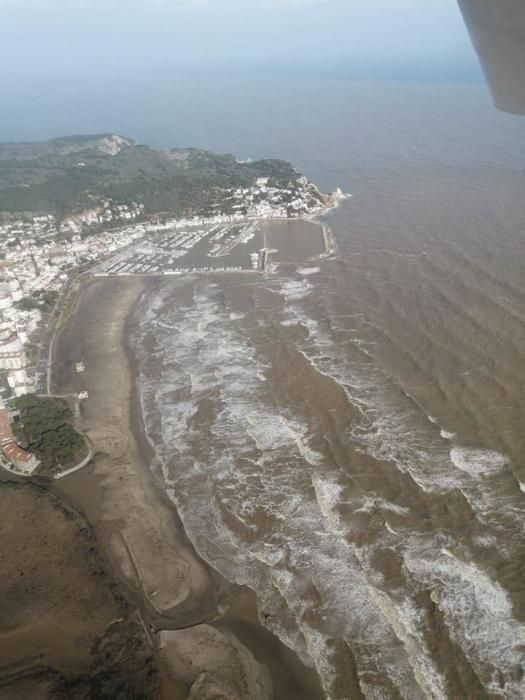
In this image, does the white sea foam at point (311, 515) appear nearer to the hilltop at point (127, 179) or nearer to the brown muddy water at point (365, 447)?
the brown muddy water at point (365, 447)

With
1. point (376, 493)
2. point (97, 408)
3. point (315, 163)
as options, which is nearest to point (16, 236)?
point (97, 408)

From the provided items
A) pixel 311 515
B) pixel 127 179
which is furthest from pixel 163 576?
pixel 127 179

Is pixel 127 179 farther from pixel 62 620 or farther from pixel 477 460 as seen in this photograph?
pixel 62 620

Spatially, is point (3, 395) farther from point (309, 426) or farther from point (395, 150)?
point (395, 150)

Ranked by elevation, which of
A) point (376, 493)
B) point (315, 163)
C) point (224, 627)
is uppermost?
point (315, 163)

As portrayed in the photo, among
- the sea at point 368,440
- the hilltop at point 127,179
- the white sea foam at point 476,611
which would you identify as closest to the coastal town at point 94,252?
the hilltop at point 127,179

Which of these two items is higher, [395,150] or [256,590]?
[395,150]

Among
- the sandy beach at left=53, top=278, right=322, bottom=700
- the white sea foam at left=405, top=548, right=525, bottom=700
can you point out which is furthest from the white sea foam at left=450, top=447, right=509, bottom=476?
the sandy beach at left=53, top=278, right=322, bottom=700
